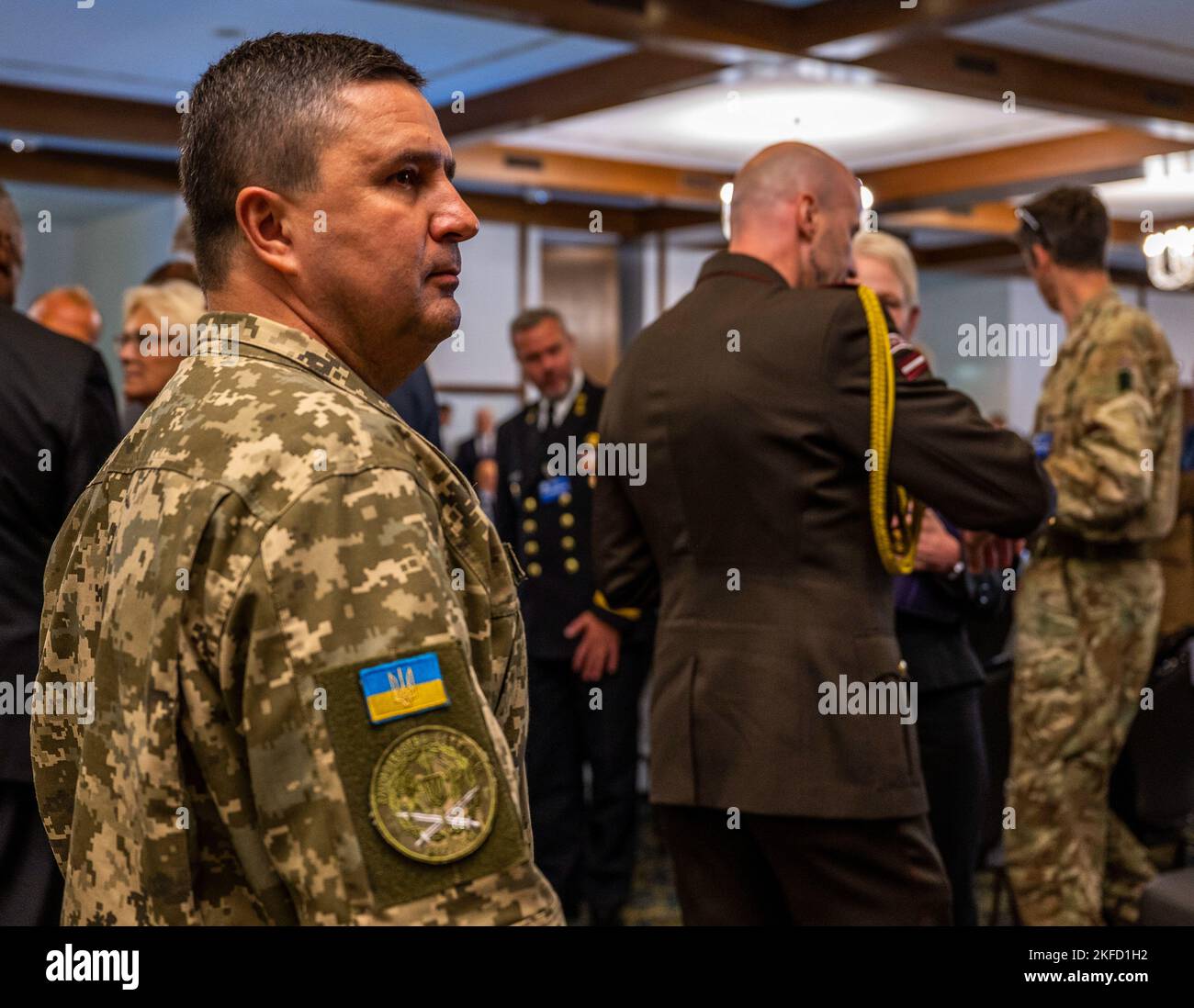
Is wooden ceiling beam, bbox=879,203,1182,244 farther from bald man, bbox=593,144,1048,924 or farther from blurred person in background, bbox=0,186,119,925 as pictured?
blurred person in background, bbox=0,186,119,925

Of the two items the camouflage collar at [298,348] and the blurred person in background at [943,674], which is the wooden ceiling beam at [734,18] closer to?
the blurred person in background at [943,674]

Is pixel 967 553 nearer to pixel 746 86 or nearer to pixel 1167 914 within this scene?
pixel 1167 914

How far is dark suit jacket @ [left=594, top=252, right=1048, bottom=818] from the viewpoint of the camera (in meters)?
1.88

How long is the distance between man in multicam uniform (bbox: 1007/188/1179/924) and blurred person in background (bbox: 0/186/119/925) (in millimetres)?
2037

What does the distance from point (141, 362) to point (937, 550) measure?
1.63 metres

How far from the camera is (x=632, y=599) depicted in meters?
2.28

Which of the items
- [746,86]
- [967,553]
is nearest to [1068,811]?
[967,553]

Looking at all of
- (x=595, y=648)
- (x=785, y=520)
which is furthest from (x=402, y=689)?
(x=595, y=648)

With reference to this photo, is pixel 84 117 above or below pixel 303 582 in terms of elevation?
above

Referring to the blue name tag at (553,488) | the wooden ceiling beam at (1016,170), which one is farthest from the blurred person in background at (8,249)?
the wooden ceiling beam at (1016,170)

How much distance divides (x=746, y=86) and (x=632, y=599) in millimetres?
5439

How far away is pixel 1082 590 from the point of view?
10.5ft

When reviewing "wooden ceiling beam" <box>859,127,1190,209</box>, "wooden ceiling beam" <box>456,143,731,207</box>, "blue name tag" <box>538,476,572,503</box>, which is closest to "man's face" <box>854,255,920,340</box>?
"blue name tag" <box>538,476,572,503</box>

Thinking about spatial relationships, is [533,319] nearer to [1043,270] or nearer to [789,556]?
[1043,270]
